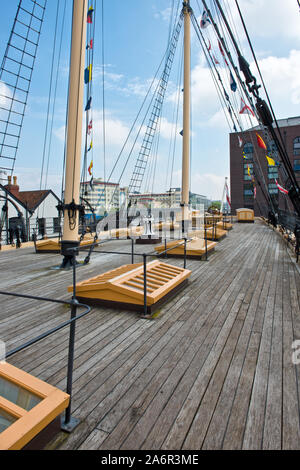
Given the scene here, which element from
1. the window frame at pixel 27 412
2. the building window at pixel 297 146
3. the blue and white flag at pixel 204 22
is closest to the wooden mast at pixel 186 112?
the blue and white flag at pixel 204 22

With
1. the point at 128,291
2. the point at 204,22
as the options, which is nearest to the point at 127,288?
the point at 128,291

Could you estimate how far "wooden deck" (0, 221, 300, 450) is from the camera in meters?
1.91

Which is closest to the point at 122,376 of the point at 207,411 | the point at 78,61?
the point at 207,411

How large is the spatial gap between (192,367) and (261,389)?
0.64m

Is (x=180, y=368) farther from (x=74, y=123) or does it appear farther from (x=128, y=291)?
(x=74, y=123)

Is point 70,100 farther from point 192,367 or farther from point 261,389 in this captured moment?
point 261,389

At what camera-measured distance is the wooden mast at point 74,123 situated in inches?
256

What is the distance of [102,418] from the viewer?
6.79 feet

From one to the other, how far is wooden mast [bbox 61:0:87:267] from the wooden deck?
2250 mm

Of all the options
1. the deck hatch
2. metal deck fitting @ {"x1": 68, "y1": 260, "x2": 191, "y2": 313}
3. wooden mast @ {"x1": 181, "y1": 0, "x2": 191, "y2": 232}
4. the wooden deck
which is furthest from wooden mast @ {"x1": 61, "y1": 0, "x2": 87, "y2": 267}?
wooden mast @ {"x1": 181, "y1": 0, "x2": 191, "y2": 232}

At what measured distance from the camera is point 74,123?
670 cm

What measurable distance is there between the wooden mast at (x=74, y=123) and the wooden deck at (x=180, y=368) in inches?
88.6

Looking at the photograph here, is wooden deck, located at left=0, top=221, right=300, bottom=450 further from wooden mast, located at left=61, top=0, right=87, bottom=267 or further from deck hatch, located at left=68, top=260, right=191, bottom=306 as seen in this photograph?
wooden mast, located at left=61, top=0, right=87, bottom=267
